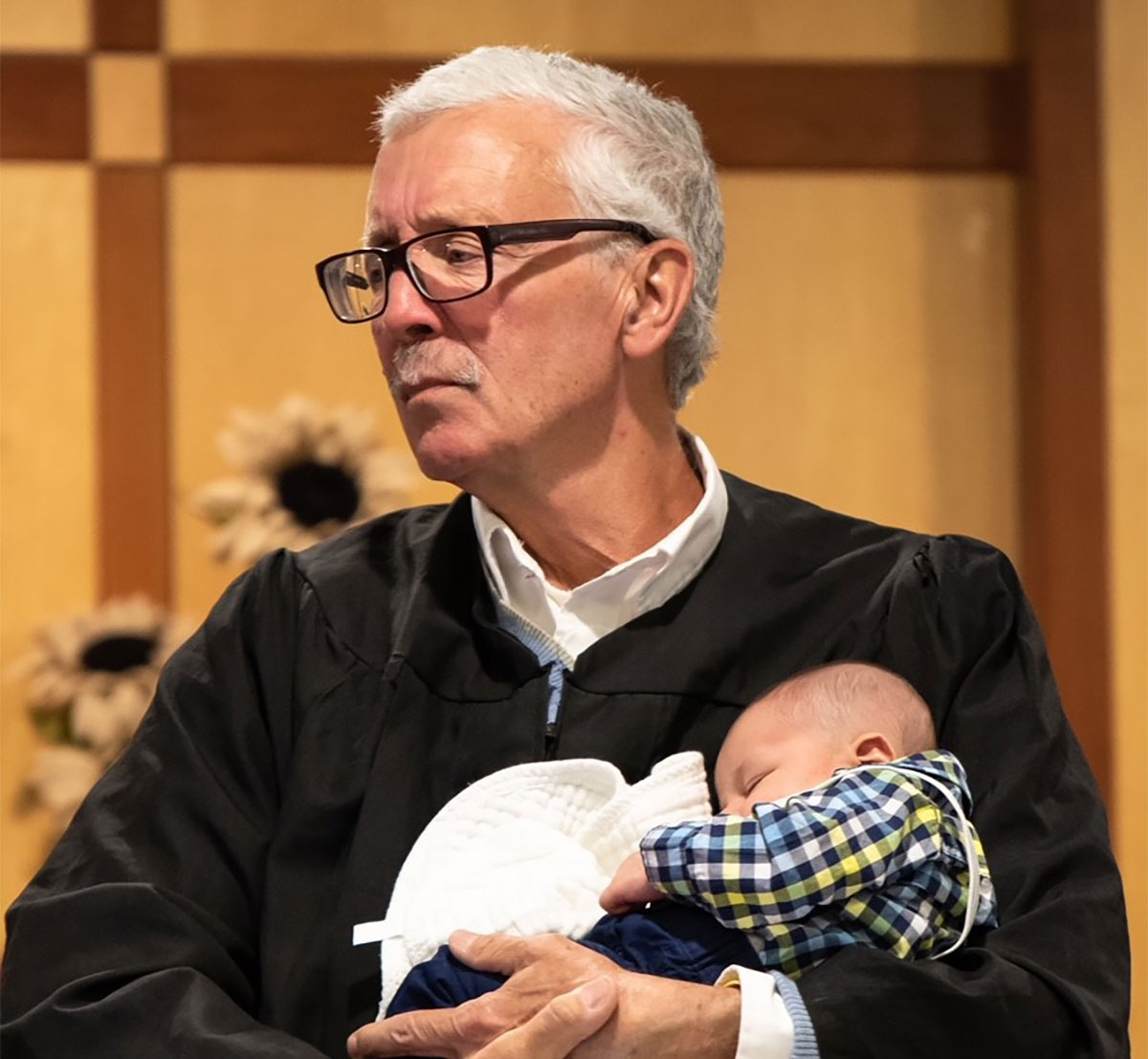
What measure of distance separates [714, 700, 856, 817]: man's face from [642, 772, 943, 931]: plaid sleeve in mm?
75

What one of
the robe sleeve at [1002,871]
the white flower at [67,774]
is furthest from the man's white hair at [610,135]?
the white flower at [67,774]

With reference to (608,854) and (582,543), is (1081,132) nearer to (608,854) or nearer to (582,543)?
(582,543)

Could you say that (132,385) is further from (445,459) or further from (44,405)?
(445,459)

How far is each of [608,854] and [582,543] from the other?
0.43 meters

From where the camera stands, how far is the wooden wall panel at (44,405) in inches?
180

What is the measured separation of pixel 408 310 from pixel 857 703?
2.23 ft

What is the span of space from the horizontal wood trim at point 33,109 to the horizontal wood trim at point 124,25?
104mm

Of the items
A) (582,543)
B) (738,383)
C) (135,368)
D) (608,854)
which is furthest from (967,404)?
(608,854)

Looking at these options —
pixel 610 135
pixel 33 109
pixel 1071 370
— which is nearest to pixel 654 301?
pixel 610 135

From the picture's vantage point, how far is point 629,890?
6.50 feet

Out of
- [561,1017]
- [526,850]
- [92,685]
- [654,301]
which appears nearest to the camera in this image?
[561,1017]

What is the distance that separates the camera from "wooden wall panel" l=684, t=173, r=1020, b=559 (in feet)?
15.7

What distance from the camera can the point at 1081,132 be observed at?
4645 mm

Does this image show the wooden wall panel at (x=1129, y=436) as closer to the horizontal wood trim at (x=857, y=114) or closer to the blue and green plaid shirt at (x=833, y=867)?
the horizontal wood trim at (x=857, y=114)
